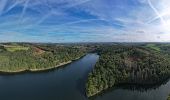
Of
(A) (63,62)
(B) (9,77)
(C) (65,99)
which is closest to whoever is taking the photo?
(C) (65,99)

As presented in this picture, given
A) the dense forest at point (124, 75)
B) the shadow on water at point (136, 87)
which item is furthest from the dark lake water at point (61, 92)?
the dense forest at point (124, 75)

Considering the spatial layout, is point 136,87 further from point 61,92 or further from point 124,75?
point 61,92

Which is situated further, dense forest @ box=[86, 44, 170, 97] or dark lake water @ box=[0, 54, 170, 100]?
dense forest @ box=[86, 44, 170, 97]

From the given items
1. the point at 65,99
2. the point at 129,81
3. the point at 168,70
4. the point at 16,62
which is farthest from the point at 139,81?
the point at 16,62

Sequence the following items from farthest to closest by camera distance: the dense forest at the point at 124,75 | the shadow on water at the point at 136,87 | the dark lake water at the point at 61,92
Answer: the shadow on water at the point at 136,87 < the dense forest at the point at 124,75 < the dark lake water at the point at 61,92

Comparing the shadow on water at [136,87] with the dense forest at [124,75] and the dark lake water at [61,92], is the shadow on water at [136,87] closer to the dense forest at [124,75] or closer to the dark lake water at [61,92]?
the dark lake water at [61,92]

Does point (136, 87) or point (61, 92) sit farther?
point (136, 87)

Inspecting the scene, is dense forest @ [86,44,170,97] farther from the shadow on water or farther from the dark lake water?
the dark lake water

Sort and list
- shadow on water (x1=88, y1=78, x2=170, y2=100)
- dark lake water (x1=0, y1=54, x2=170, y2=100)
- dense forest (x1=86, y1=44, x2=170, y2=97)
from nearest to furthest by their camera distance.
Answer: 1. dark lake water (x1=0, y1=54, x2=170, y2=100)
2. dense forest (x1=86, y1=44, x2=170, y2=97)
3. shadow on water (x1=88, y1=78, x2=170, y2=100)

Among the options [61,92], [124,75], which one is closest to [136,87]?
[124,75]

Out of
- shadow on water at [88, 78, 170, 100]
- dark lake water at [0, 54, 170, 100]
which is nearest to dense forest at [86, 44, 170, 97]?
shadow on water at [88, 78, 170, 100]

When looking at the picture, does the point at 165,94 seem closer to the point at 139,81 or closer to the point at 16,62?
the point at 139,81
